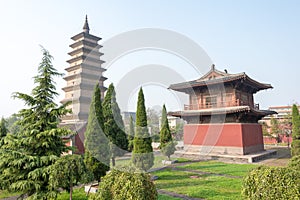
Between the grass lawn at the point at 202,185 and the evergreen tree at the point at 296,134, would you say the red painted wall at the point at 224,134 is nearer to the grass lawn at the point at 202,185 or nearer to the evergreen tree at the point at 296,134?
the evergreen tree at the point at 296,134

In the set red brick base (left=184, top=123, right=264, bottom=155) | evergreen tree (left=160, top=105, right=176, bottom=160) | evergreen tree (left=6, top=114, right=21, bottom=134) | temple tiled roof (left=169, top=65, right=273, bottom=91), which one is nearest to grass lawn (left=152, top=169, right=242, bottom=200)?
evergreen tree (left=160, top=105, right=176, bottom=160)

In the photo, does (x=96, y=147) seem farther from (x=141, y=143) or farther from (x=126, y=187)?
(x=126, y=187)

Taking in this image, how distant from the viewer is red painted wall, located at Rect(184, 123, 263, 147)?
1762cm

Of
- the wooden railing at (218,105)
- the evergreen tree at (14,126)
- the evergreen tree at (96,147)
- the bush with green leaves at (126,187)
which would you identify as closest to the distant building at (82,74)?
the evergreen tree at (14,126)

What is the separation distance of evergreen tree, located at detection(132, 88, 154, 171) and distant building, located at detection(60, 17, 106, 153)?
16.1 m

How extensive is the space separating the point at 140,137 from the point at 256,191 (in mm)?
7862

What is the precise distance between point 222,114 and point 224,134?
74.5 inches

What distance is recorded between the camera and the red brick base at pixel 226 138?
57.5 ft

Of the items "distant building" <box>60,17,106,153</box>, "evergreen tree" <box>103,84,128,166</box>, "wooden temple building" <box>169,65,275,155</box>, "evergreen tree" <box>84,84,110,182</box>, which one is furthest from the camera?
"distant building" <box>60,17,106,153</box>

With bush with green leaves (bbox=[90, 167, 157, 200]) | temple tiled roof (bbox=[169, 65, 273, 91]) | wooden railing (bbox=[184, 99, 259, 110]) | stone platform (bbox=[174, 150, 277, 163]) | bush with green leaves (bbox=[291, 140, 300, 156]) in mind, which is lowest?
stone platform (bbox=[174, 150, 277, 163])

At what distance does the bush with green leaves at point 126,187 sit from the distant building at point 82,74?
21.9m

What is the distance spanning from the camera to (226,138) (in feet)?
59.3

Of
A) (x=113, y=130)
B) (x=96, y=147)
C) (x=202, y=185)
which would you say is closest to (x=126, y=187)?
(x=96, y=147)

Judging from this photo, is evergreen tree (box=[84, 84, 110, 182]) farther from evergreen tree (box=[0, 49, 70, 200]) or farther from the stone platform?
the stone platform
